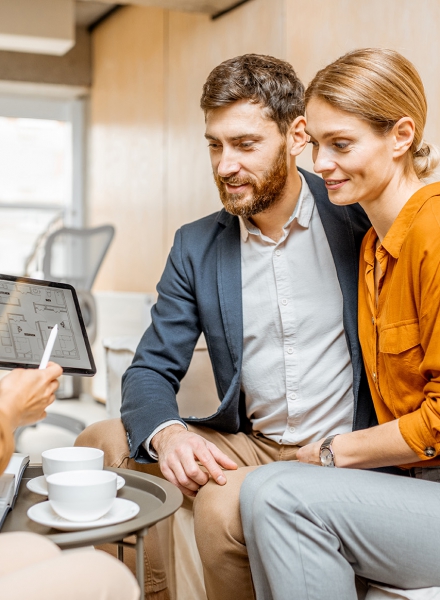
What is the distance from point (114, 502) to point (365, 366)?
2.07ft

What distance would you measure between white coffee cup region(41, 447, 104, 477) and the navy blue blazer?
Answer: 33 cm

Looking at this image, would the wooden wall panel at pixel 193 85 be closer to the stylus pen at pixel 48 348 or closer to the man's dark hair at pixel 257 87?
the man's dark hair at pixel 257 87

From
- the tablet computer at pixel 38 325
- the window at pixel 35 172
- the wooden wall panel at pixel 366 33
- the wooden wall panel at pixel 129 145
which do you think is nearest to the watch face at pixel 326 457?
the tablet computer at pixel 38 325

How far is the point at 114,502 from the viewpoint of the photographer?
1208 millimetres

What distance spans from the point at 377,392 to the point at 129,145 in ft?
13.8

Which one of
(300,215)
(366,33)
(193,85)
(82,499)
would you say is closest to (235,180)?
(300,215)

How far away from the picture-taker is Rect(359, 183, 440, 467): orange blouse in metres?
1.30

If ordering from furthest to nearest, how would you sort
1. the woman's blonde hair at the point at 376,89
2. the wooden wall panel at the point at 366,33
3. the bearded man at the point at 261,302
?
the wooden wall panel at the point at 366,33 → the bearded man at the point at 261,302 → the woman's blonde hair at the point at 376,89

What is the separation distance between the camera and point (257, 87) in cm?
177

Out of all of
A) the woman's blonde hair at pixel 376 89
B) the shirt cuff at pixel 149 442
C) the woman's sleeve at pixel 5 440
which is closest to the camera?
the woman's sleeve at pixel 5 440

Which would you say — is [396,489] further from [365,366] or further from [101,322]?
[101,322]

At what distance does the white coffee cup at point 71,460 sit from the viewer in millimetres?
1238

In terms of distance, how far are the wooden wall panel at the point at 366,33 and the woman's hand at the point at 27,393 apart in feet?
5.48

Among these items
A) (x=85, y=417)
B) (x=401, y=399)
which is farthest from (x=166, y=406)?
(x=85, y=417)
